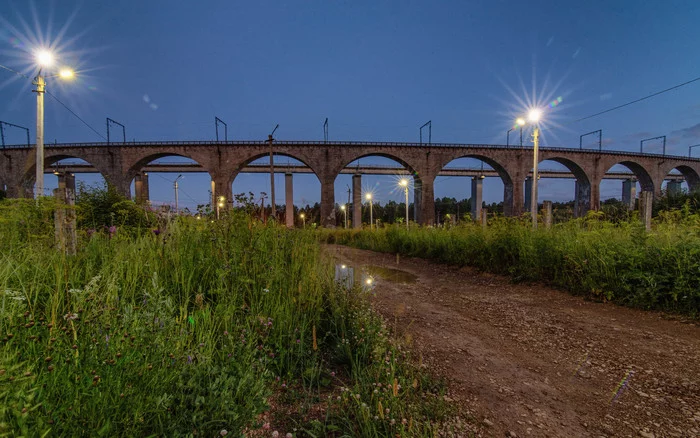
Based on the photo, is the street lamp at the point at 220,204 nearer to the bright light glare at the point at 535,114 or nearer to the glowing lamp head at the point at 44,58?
the glowing lamp head at the point at 44,58

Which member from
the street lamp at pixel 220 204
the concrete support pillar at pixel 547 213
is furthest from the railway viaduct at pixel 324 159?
the street lamp at pixel 220 204

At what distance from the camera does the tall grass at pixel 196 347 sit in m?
1.02

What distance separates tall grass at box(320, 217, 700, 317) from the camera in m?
3.49

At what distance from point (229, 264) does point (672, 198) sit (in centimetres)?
2204

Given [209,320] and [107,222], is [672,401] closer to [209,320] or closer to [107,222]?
[209,320]

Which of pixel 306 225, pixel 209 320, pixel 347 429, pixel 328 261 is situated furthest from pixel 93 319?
pixel 306 225

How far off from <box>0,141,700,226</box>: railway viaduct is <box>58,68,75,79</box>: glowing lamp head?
17409mm

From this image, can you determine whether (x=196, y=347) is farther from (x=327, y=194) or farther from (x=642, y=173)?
(x=642, y=173)

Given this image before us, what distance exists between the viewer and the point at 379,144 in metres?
28.7

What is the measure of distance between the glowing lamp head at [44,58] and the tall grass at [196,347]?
6.70 meters

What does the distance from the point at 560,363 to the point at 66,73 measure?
1228 cm

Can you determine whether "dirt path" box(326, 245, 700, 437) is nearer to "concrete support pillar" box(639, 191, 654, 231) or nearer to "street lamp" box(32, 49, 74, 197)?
"concrete support pillar" box(639, 191, 654, 231)

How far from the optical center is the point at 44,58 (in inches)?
280

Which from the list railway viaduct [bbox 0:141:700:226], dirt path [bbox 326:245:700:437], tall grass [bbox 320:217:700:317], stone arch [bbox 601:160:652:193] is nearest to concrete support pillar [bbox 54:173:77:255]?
tall grass [bbox 320:217:700:317]
